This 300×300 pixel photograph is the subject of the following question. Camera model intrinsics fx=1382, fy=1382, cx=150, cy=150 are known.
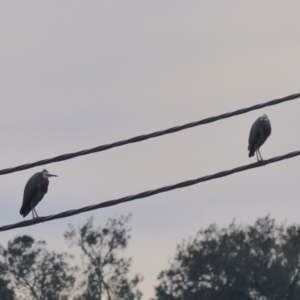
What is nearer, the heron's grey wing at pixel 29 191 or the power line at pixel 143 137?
the power line at pixel 143 137

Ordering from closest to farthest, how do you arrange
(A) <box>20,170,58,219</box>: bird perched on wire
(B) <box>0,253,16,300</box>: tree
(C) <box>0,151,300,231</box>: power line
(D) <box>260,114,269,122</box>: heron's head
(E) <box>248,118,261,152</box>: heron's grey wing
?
(C) <box>0,151,300,231</box>: power line
(A) <box>20,170,58,219</box>: bird perched on wire
(E) <box>248,118,261,152</box>: heron's grey wing
(D) <box>260,114,269,122</box>: heron's head
(B) <box>0,253,16,300</box>: tree

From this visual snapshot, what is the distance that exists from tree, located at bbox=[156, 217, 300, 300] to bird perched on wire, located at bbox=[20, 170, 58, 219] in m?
50.5

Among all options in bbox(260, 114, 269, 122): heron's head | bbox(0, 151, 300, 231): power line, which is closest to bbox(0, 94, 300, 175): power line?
bbox(0, 151, 300, 231): power line

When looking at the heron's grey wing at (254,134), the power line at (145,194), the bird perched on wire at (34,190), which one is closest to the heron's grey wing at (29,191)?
the bird perched on wire at (34,190)

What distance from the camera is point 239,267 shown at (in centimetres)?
7581

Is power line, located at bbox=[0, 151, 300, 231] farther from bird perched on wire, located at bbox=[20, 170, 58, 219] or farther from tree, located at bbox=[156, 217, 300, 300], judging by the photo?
tree, located at bbox=[156, 217, 300, 300]

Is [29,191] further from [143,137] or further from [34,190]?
[143,137]

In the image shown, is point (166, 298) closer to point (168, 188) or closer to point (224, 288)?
point (224, 288)

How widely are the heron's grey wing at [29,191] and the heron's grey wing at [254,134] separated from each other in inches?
152

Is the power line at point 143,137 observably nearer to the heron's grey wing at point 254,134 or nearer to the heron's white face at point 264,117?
the heron's grey wing at point 254,134

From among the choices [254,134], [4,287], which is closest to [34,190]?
[254,134]

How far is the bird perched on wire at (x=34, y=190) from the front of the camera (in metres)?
22.9

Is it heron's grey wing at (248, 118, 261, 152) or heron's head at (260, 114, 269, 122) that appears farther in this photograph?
heron's head at (260, 114, 269, 122)

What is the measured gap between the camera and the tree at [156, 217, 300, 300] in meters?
73.9
